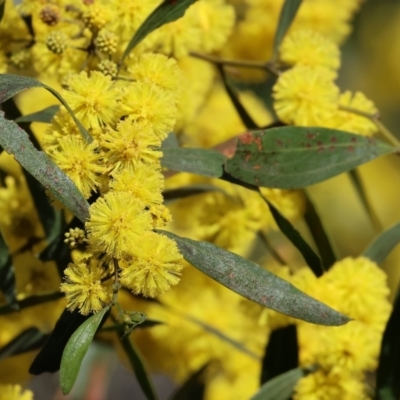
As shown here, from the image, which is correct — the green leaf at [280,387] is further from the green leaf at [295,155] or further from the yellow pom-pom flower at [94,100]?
the yellow pom-pom flower at [94,100]

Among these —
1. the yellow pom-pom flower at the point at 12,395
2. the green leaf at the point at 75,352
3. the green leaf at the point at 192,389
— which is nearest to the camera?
the green leaf at the point at 75,352

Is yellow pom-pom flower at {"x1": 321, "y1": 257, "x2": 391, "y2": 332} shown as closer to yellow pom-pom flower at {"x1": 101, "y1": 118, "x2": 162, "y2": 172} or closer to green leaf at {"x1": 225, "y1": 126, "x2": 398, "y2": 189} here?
green leaf at {"x1": 225, "y1": 126, "x2": 398, "y2": 189}

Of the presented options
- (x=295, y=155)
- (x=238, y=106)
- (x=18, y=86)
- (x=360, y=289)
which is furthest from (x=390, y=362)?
(x=18, y=86)

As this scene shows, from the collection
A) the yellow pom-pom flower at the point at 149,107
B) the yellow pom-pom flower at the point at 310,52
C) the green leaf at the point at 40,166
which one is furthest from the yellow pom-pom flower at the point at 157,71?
the yellow pom-pom flower at the point at 310,52

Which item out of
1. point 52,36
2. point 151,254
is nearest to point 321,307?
point 151,254

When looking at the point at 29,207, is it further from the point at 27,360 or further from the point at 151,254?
the point at 151,254

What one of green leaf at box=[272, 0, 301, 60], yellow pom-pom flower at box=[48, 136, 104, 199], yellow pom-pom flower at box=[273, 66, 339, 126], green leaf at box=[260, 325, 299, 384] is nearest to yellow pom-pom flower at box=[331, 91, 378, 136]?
yellow pom-pom flower at box=[273, 66, 339, 126]

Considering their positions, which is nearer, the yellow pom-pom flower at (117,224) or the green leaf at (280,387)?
the yellow pom-pom flower at (117,224)

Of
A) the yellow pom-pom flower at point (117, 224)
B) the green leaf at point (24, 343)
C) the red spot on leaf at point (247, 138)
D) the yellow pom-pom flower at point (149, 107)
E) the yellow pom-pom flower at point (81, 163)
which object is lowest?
the green leaf at point (24, 343)
